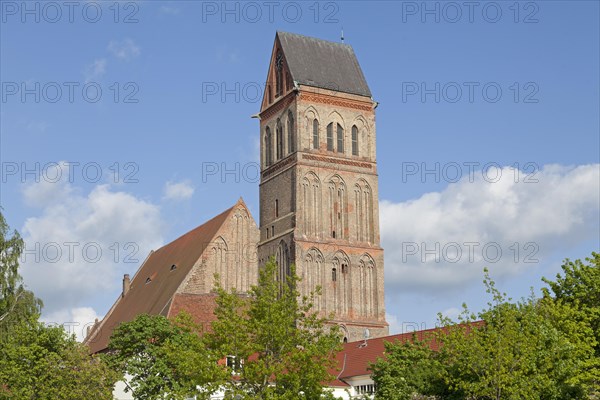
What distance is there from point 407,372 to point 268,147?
35408 mm

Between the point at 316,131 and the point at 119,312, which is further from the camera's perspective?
the point at 119,312

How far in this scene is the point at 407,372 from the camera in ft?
133

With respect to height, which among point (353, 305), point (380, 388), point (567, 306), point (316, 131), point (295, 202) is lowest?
point (380, 388)

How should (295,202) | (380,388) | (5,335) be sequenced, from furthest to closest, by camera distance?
(295,202) → (5,335) → (380,388)

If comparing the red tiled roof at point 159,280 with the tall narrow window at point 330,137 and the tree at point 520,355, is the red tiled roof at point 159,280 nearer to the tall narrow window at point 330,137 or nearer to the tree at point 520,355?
the tall narrow window at point 330,137

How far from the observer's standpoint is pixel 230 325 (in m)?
33.6

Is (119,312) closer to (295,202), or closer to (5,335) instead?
(295,202)

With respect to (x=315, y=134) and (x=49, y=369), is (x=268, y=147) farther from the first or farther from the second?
(x=49, y=369)

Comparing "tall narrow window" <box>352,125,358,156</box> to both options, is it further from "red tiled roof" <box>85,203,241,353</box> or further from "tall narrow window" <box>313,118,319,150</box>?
"red tiled roof" <box>85,203,241,353</box>

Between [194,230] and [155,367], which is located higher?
[194,230]

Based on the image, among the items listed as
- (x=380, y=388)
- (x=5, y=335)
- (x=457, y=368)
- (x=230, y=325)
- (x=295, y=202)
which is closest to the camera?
(x=230, y=325)

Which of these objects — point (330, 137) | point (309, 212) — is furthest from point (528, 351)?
point (330, 137)

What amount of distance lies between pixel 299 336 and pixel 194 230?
144 ft

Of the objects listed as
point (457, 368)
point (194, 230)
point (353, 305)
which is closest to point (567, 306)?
point (457, 368)
